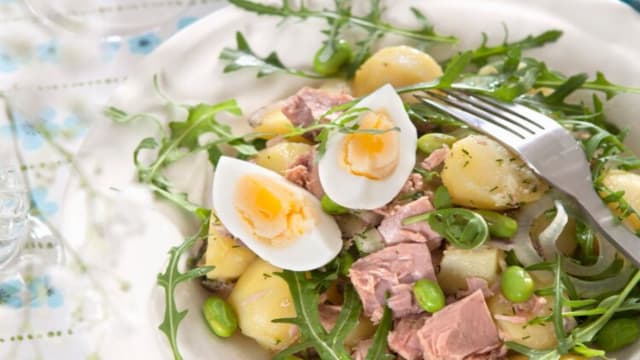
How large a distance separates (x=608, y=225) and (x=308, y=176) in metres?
0.73

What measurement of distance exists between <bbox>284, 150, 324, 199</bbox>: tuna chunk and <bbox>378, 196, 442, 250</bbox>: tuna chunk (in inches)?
8.3

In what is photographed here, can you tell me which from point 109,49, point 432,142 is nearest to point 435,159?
point 432,142

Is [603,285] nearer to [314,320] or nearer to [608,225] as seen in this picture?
[608,225]

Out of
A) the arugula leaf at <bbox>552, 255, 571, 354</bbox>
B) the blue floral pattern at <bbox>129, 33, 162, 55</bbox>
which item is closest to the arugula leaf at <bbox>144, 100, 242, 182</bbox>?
the blue floral pattern at <bbox>129, 33, 162, 55</bbox>

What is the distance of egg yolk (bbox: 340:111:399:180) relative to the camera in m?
1.95

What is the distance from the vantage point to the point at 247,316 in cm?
199

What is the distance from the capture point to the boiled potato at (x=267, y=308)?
77.5 inches

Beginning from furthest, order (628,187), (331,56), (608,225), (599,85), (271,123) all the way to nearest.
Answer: (331,56)
(271,123)
(599,85)
(628,187)
(608,225)

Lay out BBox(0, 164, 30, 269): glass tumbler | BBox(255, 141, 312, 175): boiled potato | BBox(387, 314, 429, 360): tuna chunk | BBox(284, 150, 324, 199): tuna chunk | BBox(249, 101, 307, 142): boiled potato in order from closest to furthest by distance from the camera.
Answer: BBox(387, 314, 429, 360): tuna chunk → BBox(284, 150, 324, 199): tuna chunk → BBox(255, 141, 312, 175): boiled potato → BBox(249, 101, 307, 142): boiled potato → BBox(0, 164, 30, 269): glass tumbler

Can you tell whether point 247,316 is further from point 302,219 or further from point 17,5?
point 17,5

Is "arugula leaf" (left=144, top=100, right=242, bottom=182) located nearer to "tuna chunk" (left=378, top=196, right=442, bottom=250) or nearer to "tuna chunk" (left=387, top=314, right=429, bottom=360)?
"tuna chunk" (left=378, top=196, right=442, bottom=250)

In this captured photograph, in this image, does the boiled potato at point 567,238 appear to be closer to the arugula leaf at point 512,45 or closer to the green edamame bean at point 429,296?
the green edamame bean at point 429,296

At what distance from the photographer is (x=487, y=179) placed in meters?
1.93

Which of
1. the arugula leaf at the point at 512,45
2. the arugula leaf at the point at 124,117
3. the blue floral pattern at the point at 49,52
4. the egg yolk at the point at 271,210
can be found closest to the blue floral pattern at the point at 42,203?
the arugula leaf at the point at 124,117
